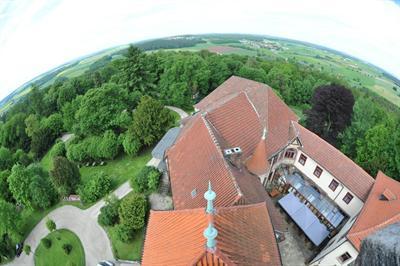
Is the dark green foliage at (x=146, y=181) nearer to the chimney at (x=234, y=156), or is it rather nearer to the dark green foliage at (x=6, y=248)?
the chimney at (x=234, y=156)

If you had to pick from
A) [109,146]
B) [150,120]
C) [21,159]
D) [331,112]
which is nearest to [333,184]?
[331,112]

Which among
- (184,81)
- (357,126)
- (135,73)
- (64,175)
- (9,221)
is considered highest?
(135,73)

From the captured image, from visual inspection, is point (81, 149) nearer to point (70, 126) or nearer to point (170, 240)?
point (70, 126)

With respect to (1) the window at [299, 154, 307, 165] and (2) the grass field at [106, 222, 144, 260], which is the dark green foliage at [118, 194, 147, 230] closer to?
(2) the grass field at [106, 222, 144, 260]

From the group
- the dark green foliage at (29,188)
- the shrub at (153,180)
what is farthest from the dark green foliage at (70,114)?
the shrub at (153,180)

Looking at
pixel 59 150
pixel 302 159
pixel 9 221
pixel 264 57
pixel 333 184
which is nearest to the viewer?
pixel 9 221

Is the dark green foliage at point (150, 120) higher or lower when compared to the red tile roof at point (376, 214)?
higher

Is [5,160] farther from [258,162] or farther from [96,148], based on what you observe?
[258,162]
